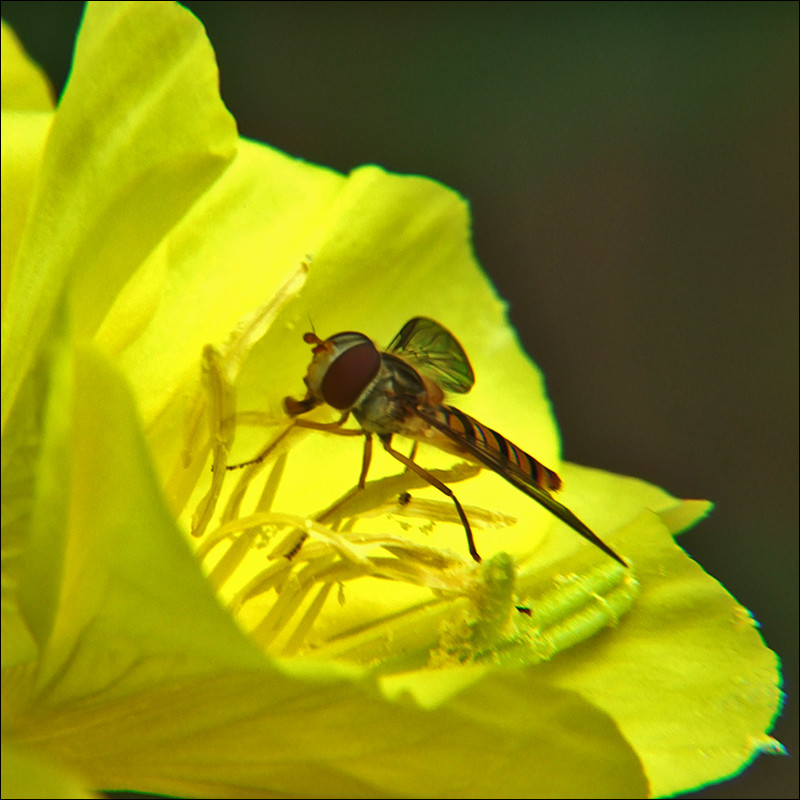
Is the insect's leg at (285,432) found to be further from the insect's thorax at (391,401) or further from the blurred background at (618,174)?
the blurred background at (618,174)

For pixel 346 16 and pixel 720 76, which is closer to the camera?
pixel 346 16

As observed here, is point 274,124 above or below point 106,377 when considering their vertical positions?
below

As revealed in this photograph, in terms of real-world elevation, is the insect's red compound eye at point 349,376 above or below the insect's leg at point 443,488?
above

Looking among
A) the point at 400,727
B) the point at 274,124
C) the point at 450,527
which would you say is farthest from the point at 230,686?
the point at 274,124

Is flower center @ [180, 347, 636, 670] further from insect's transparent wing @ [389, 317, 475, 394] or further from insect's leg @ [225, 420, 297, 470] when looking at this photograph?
insect's transparent wing @ [389, 317, 475, 394]

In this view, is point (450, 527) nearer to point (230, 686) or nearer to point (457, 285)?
point (457, 285)

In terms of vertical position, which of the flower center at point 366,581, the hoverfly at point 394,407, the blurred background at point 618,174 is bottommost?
the blurred background at point 618,174

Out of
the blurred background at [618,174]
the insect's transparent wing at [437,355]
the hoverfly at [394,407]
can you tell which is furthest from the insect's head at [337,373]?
the blurred background at [618,174]

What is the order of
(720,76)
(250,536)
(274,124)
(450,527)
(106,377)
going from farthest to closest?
1. (720,76)
2. (274,124)
3. (450,527)
4. (250,536)
5. (106,377)
